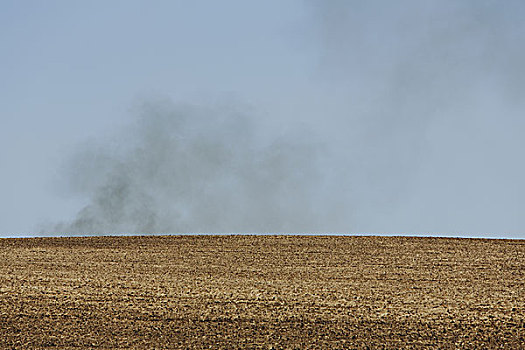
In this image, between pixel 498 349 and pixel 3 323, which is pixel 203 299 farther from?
pixel 498 349

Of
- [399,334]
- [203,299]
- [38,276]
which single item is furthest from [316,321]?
[38,276]

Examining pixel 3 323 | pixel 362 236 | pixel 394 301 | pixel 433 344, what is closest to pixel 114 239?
pixel 362 236

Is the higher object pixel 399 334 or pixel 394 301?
pixel 394 301

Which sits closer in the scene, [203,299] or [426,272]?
[203,299]

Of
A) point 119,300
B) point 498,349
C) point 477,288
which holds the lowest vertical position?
point 498,349

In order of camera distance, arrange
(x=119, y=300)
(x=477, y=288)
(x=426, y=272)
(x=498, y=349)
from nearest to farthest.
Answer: (x=498, y=349) → (x=119, y=300) → (x=477, y=288) → (x=426, y=272)

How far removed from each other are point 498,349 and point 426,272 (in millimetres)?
2446

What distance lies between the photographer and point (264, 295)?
→ 6414 mm

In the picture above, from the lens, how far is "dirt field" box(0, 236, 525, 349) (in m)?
5.44

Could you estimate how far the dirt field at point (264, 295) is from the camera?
5438mm

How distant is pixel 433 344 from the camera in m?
5.33

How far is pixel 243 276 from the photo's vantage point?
7.35 m

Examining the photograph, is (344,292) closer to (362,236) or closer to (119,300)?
(119,300)

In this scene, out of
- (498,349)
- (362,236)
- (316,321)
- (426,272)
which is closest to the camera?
(498,349)
